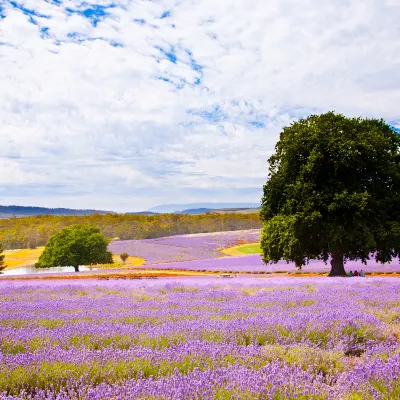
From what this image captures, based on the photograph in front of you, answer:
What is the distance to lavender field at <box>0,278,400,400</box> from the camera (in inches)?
129

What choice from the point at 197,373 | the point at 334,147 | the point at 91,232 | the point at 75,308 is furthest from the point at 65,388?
the point at 91,232

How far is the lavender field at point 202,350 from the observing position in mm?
3270

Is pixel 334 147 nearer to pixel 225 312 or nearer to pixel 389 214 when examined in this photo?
pixel 389 214

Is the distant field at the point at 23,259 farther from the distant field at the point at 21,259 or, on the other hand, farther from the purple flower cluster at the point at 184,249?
the purple flower cluster at the point at 184,249

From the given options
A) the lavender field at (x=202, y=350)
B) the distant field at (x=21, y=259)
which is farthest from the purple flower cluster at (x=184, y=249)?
the lavender field at (x=202, y=350)

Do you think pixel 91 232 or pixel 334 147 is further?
pixel 91 232

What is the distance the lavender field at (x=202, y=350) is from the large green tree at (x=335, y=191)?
38.4ft

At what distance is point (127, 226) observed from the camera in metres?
118

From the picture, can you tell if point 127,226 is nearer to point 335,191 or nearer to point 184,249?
point 184,249

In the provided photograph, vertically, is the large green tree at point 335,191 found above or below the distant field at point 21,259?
above

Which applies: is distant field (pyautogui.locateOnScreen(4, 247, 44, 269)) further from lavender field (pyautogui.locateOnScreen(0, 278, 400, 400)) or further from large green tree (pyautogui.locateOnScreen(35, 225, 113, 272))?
lavender field (pyautogui.locateOnScreen(0, 278, 400, 400))

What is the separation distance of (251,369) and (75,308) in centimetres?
485

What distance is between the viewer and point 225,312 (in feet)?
22.9

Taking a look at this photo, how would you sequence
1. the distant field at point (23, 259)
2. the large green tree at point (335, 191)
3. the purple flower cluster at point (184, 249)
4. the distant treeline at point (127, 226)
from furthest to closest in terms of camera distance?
the distant treeline at point (127, 226) < the distant field at point (23, 259) < the purple flower cluster at point (184, 249) < the large green tree at point (335, 191)
